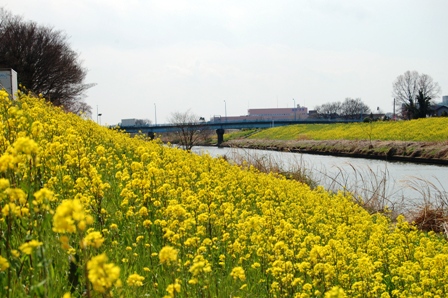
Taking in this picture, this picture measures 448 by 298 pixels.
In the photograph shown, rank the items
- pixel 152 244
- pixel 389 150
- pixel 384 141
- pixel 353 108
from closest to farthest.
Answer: pixel 152 244 → pixel 389 150 → pixel 384 141 → pixel 353 108

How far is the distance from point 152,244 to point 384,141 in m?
34.9

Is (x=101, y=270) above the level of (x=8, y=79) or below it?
below

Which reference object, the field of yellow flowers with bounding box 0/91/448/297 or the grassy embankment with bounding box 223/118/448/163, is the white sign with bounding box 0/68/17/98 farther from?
the grassy embankment with bounding box 223/118/448/163

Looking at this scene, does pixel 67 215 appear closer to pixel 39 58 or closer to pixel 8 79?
pixel 8 79

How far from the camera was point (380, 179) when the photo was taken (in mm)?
16906

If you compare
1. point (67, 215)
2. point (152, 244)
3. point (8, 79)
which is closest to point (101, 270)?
point (67, 215)

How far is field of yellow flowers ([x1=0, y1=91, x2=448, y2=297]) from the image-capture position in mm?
2502

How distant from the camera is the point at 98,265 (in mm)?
1776

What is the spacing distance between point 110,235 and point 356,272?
7.97 feet

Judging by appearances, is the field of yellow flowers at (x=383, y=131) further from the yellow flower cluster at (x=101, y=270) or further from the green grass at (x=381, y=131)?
the yellow flower cluster at (x=101, y=270)

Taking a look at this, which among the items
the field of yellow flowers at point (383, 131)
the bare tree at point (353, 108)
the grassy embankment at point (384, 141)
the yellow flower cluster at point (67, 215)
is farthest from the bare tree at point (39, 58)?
the bare tree at point (353, 108)

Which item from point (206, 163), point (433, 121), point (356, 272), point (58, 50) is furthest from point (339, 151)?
point (356, 272)

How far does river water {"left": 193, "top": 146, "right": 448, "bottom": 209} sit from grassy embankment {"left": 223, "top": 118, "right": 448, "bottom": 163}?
394cm

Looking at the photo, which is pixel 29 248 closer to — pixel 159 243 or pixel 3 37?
pixel 159 243
